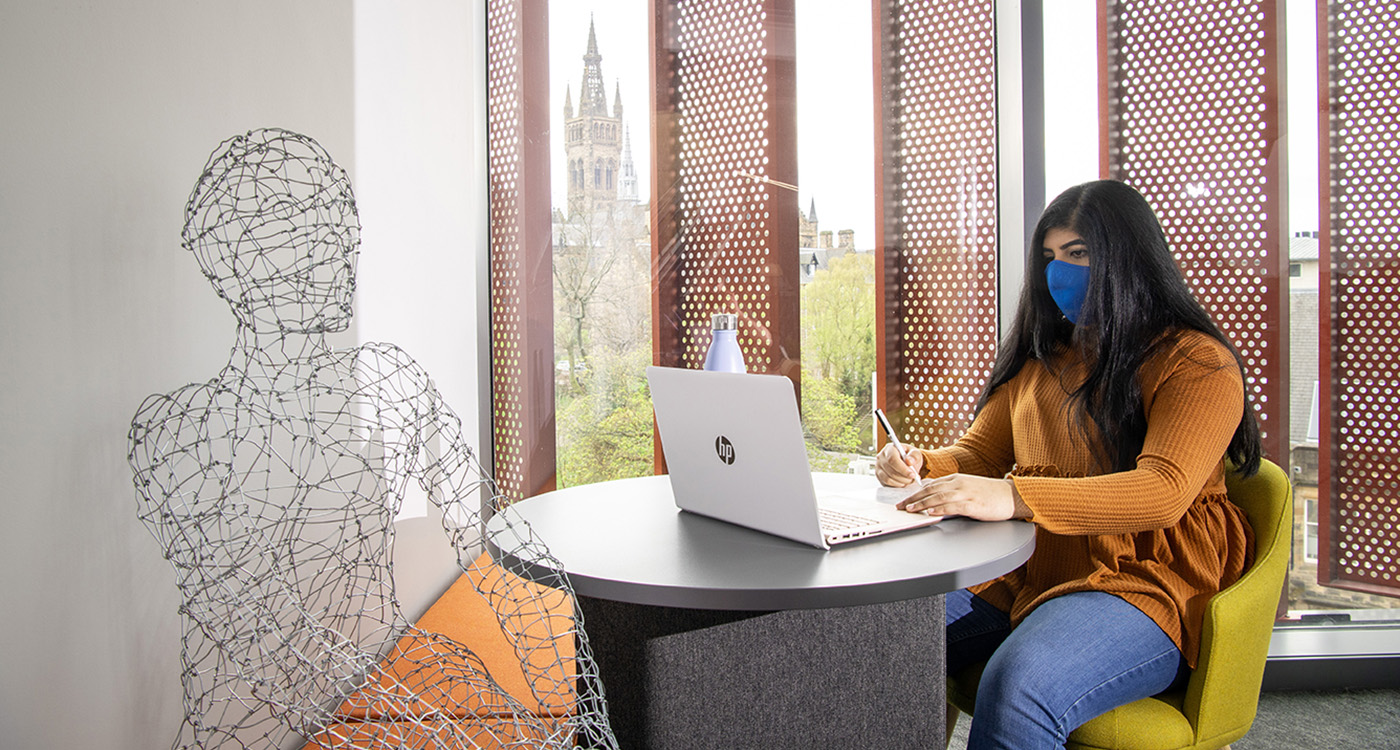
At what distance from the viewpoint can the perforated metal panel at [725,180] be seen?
3193 mm

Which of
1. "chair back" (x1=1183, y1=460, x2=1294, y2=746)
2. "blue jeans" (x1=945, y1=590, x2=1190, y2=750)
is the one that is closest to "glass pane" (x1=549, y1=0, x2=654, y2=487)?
"blue jeans" (x1=945, y1=590, x2=1190, y2=750)

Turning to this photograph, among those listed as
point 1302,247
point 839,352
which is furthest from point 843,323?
point 1302,247

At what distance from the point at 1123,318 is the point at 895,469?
1.83ft

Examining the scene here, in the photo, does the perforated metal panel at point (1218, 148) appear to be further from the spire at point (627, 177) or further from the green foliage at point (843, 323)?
the spire at point (627, 177)

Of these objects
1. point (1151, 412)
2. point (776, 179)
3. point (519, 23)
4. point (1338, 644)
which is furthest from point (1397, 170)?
point (519, 23)

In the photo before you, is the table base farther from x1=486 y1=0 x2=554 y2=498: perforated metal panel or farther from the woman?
x1=486 y1=0 x2=554 y2=498: perforated metal panel

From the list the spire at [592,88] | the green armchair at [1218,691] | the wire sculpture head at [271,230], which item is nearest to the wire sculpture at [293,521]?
the wire sculpture head at [271,230]

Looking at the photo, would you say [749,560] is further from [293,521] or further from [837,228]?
[837,228]

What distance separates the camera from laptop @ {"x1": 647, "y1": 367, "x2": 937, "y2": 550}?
4.23 ft

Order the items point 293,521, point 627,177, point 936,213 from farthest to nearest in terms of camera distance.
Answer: point 627,177 < point 936,213 < point 293,521

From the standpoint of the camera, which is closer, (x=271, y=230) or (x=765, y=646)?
(x=765, y=646)

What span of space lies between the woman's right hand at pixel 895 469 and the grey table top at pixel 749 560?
10.2 inches

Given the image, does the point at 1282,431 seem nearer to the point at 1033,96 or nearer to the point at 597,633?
the point at 1033,96

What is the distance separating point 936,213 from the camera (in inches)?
118
